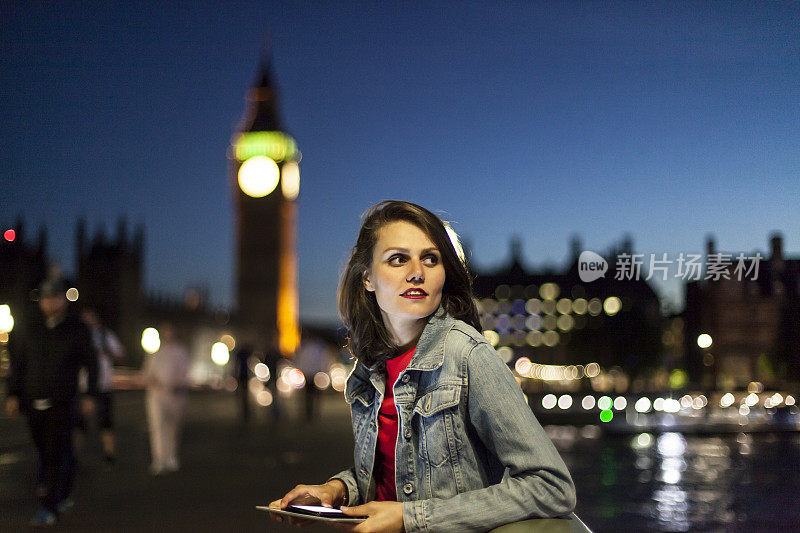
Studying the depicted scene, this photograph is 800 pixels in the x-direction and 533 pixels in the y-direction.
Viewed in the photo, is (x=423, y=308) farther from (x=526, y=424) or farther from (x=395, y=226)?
(x=526, y=424)

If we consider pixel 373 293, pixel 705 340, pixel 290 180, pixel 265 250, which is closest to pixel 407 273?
pixel 373 293

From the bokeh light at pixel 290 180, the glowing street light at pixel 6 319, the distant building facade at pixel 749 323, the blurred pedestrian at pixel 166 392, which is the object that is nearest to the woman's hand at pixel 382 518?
the glowing street light at pixel 6 319

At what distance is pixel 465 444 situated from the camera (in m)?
2.09

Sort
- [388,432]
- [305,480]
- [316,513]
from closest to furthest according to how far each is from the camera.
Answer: [316,513]
[388,432]
[305,480]

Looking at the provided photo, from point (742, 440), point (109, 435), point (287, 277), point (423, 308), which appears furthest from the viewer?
point (287, 277)

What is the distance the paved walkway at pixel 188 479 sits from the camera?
7.16 m

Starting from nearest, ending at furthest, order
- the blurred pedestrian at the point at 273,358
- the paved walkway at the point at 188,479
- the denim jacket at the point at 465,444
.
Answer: the denim jacket at the point at 465,444, the paved walkway at the point at 188,479, the blurred pedestrian at the point at 273,358

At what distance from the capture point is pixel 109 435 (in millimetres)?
10242

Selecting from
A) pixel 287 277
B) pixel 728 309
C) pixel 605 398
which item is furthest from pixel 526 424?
pixel 287 277

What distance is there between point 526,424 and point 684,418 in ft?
69.5

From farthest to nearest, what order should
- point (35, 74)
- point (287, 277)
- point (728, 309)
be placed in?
1. point (287, 277)
2. point (728, 309)
3. point (35, 74)

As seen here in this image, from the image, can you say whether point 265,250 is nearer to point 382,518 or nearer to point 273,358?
point 273,358

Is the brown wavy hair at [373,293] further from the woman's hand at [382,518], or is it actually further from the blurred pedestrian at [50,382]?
the blurred pedestrian at [50,382]

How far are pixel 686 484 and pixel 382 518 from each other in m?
8.50
